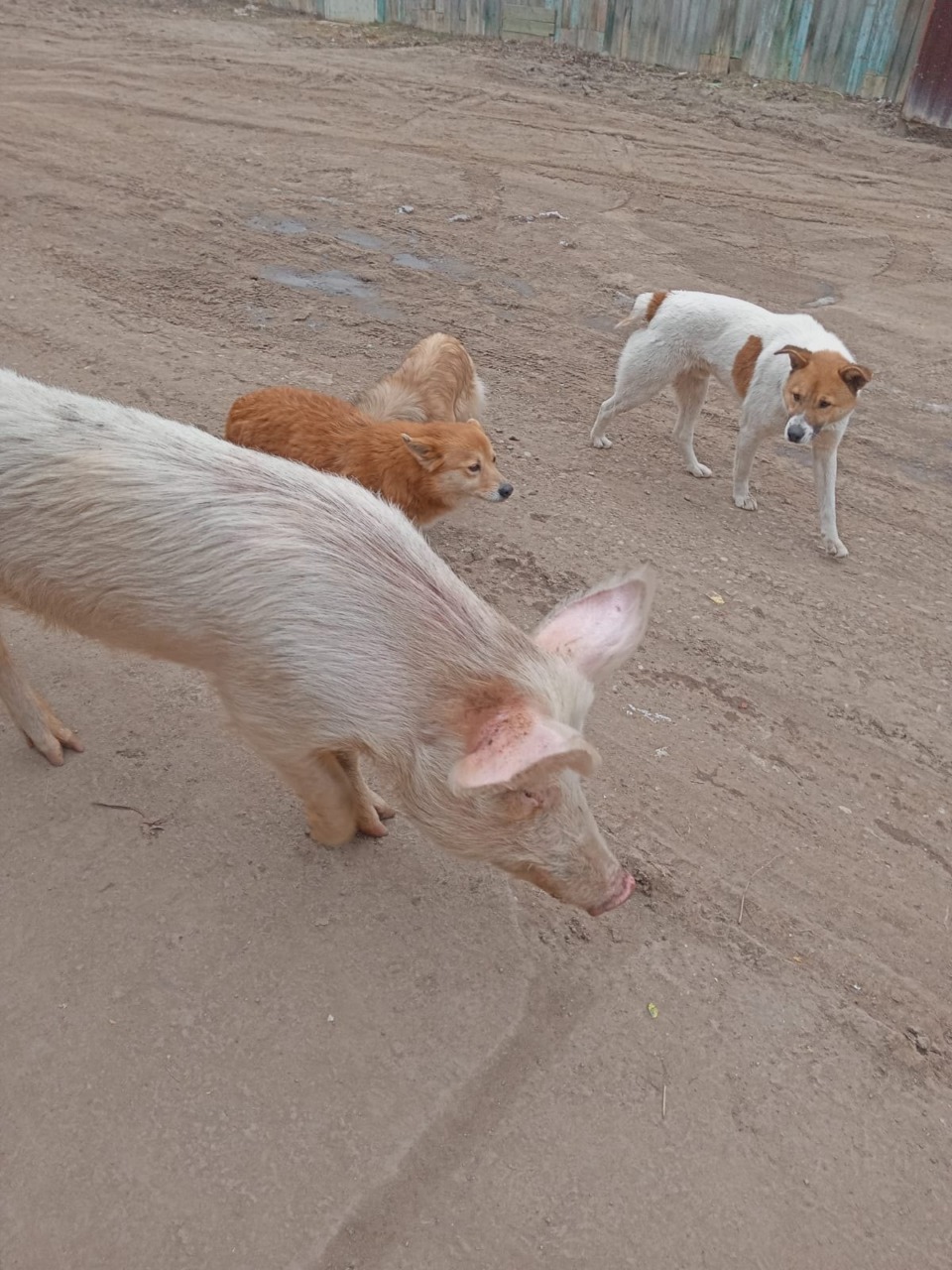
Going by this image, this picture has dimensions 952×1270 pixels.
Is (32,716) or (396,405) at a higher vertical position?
(396,405)

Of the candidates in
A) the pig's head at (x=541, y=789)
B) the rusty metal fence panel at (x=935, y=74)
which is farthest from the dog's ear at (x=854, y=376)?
the rusty metal fence panel at (x=935, y=74)

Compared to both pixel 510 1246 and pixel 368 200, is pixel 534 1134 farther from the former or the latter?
pixel 368 200

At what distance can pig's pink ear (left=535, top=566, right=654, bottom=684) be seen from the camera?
299 cm

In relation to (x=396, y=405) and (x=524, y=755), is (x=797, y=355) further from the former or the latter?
(x=524, y=755)

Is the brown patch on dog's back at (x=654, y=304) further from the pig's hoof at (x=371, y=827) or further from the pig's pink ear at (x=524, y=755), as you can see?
the pig's pink ear at (x=524, y=755)

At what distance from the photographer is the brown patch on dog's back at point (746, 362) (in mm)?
5965

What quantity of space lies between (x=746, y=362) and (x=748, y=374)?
0.26 feet

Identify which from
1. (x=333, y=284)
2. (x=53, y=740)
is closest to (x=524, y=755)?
(x=53, y=740)

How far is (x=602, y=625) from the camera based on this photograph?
306 cm

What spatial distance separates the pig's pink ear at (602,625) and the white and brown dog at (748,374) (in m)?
2.90

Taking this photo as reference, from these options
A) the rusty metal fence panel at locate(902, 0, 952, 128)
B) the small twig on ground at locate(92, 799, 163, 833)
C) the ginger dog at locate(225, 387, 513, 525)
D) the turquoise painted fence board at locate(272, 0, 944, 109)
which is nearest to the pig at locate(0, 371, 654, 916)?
the small twig on ground at locate(92, 799, 163, 833)

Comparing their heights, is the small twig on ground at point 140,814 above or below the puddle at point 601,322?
below

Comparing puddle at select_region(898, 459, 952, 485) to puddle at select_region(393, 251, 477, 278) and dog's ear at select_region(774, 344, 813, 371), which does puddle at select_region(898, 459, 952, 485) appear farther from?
puddle at select_region(393, 251, 477, 278)

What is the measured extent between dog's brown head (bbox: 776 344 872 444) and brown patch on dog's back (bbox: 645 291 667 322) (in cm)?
108
